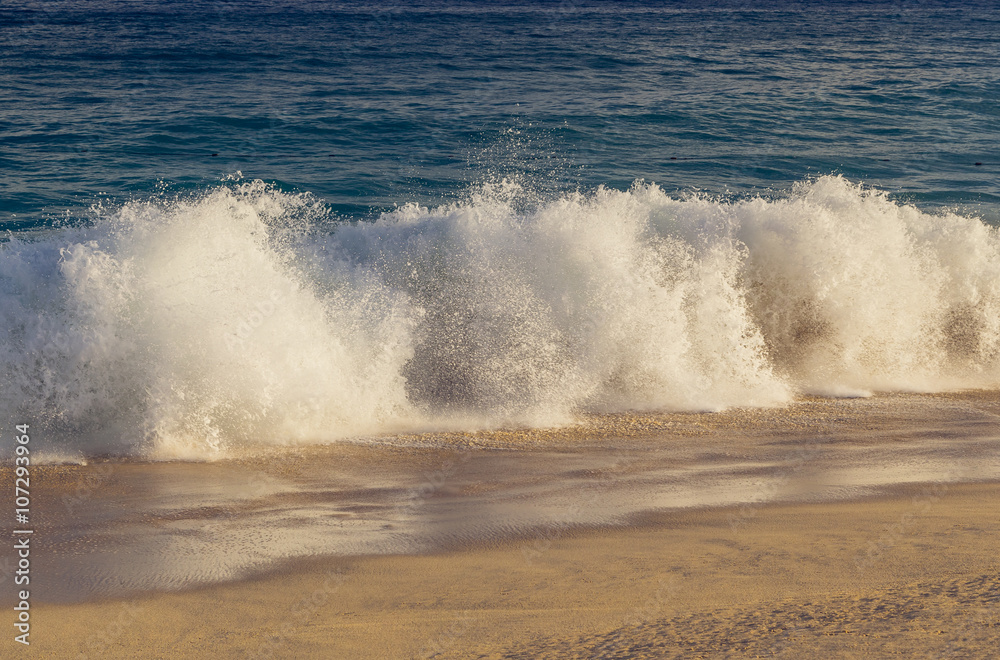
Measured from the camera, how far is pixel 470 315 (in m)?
6.39

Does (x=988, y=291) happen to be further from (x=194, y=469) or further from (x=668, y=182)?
(x=194, y=469)

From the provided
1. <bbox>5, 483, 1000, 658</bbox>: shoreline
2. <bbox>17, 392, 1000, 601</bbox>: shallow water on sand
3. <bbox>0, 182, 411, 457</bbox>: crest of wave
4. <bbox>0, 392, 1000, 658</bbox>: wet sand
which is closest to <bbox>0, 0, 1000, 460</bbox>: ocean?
<bbox>0, 182, 411, 457</bbox>: crest of wave

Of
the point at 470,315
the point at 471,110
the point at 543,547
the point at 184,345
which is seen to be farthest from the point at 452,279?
the point at 471,110

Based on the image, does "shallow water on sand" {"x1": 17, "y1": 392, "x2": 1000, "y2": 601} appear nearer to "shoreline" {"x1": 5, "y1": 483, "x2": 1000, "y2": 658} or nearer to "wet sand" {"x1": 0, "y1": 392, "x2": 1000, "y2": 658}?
"wet sand" {"x1": 0, "y1": 392, "x2": 1000, "y2": 658}

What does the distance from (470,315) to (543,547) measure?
109 inches

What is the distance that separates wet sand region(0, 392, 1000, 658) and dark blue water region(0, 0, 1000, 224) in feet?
19.7

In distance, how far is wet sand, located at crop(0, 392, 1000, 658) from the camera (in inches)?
129

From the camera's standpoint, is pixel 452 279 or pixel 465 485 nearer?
pixel 465 485

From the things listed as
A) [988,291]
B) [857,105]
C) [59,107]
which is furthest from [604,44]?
[988,291]

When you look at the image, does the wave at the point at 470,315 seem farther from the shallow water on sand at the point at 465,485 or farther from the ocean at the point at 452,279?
the shallow water on sand at the point at 465,485

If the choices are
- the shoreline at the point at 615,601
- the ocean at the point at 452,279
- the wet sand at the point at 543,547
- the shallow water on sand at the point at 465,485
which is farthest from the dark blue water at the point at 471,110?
the shoreline at the point at 615,601

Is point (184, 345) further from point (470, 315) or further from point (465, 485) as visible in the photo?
point (465, 485)

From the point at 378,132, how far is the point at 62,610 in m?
11.1

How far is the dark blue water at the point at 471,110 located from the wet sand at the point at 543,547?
599 cm
